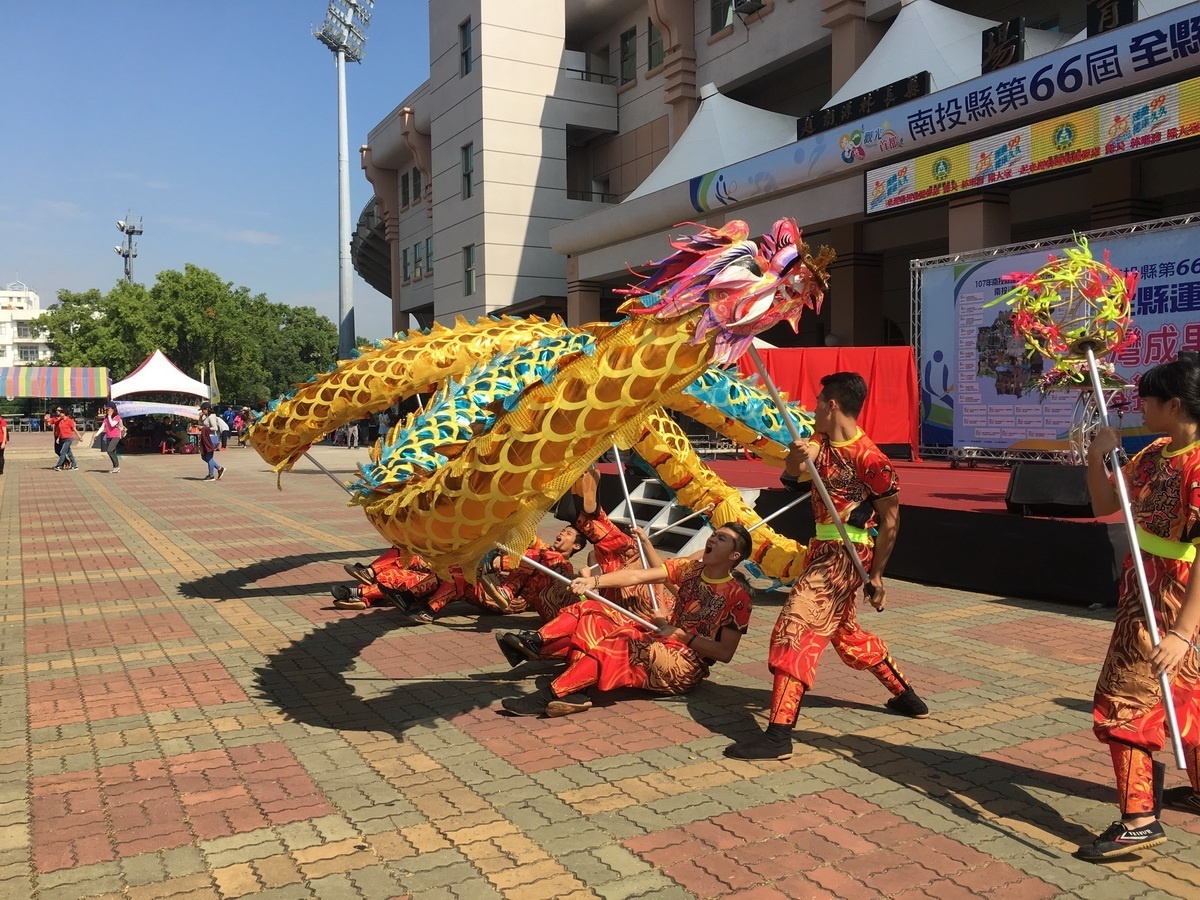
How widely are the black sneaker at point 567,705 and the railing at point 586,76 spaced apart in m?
27.4

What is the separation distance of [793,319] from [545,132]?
26.9 m

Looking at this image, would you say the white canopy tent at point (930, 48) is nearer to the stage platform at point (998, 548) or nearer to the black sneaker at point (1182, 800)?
the stage platform at point (998, 548)

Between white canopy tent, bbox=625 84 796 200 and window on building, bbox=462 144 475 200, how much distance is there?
834 centimetres

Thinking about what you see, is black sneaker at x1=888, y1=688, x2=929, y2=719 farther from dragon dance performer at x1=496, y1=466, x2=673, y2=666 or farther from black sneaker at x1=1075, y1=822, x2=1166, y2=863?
black sneaker at x1=1075, y1=822, x2=1166, y2=863

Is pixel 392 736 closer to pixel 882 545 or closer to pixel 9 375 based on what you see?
pixel 882 545

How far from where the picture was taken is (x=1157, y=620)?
11.0 ft

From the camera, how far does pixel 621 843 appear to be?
3.44 metres

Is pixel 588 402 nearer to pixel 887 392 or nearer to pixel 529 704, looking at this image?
pixel 529 704

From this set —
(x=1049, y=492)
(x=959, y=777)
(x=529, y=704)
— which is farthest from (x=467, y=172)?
(x=959, y=777)

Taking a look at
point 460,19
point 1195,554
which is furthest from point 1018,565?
point 460,19

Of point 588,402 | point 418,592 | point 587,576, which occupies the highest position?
point 588,402

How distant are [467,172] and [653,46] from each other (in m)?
6.84

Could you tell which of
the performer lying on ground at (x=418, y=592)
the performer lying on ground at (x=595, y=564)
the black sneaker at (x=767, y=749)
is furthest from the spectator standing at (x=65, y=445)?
the black sneaker at (x=767, y=749)

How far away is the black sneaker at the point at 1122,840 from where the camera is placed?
318 cm
